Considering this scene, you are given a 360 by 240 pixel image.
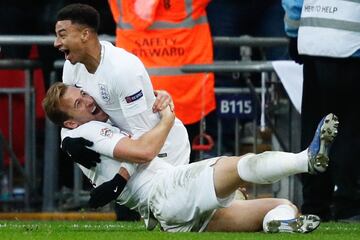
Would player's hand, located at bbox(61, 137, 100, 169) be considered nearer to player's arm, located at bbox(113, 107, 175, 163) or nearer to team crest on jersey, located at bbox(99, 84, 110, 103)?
player's arm, located at bbox(113, 107, 175, 163)

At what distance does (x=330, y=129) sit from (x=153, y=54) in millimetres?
4055

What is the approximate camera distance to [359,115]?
1169 centimetres

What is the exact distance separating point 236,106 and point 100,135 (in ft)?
11.7

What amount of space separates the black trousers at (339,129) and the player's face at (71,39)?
7.29ft

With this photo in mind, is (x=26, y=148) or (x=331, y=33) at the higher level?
(x=331, y=33)

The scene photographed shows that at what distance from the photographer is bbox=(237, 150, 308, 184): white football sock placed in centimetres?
923

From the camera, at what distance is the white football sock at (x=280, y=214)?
9.80m

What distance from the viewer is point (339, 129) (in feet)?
38.2

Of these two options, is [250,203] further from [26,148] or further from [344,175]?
[26,148]

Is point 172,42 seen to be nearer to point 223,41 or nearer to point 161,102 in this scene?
point 223,41

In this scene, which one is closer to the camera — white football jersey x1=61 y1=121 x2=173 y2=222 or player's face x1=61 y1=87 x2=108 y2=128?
white football jersey x1=61 y1=121 x2=173 y2=222

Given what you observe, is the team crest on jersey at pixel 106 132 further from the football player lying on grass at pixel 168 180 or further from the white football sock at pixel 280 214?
the white football sock at pixel 280 214

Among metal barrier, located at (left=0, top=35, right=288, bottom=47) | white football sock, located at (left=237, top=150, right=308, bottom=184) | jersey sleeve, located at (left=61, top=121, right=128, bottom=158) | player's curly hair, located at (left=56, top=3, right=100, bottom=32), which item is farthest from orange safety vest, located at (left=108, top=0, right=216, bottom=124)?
white football sock, located at (left=237, top=150, right=308, bottom=184)

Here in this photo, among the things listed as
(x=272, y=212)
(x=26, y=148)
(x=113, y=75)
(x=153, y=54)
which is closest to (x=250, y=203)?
(x=272, y=212)
